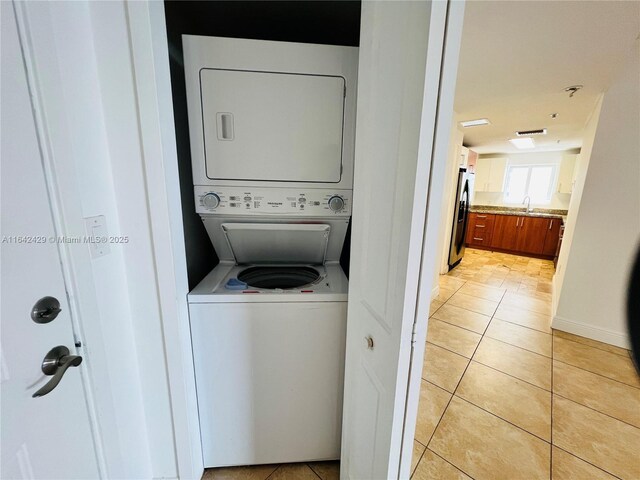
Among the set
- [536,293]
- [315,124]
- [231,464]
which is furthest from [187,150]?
[536,293]

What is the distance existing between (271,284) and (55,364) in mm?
964

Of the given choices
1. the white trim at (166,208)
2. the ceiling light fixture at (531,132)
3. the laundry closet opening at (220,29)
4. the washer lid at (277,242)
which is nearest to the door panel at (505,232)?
the ceiling light fixture at (531,132)

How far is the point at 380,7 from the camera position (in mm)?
759

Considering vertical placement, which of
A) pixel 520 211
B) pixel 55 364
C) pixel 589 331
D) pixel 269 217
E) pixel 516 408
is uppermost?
pixel 269 217

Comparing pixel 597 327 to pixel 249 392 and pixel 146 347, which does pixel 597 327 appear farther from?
pixel 146 347

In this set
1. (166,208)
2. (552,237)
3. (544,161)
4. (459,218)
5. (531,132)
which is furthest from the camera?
(544,161)

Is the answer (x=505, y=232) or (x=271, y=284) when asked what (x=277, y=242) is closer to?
(x=271, y=284)

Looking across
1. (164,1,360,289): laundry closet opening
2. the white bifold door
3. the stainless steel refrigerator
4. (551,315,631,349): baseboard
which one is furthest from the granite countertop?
the white bifold door

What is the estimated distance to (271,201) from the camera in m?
1.24

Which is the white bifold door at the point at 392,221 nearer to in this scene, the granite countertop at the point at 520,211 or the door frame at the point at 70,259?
the door frame at the point at 70,259

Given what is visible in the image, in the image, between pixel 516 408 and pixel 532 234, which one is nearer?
pixel 516 408

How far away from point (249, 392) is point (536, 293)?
4.20 meters

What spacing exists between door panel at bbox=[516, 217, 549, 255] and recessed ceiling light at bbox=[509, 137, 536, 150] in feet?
4.90

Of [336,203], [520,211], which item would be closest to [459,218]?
[520,211]
